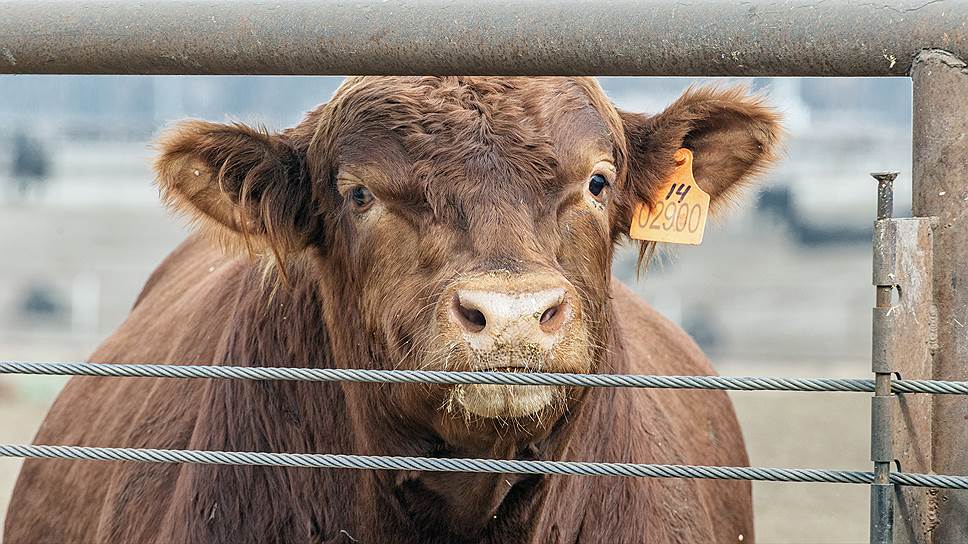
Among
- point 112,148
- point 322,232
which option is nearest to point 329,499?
point 322,232

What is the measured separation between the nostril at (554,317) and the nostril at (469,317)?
0.11 meters

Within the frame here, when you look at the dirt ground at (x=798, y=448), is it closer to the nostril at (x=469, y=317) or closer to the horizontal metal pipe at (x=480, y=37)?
the nostril at (x=469, y=317)

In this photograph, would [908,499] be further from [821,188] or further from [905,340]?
[821,188]

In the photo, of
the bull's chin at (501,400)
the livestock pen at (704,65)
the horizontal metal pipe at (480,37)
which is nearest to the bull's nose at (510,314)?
the bull's chin at (501,400)

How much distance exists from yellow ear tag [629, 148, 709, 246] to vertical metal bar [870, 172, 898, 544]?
109 centimetres

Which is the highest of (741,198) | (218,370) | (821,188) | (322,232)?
(821,188)

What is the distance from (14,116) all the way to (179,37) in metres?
40.6

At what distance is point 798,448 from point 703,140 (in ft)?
20.2

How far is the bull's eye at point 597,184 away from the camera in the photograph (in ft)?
9.42

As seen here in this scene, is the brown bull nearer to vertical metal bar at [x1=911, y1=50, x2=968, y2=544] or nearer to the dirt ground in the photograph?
vertical metal bar at [x1=911, y1=50, x2=968, y2=544]

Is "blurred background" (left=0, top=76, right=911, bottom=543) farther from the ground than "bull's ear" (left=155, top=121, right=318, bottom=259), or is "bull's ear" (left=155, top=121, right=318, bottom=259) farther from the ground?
"blurred background" (left=0, top=76, right=911, bottom=543)

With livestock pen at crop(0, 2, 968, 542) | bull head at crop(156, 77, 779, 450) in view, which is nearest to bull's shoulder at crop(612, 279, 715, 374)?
bull head at crop(156, 77, 779, 450)

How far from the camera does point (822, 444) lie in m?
9.08

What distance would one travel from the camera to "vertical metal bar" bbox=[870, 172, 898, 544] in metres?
1.94
